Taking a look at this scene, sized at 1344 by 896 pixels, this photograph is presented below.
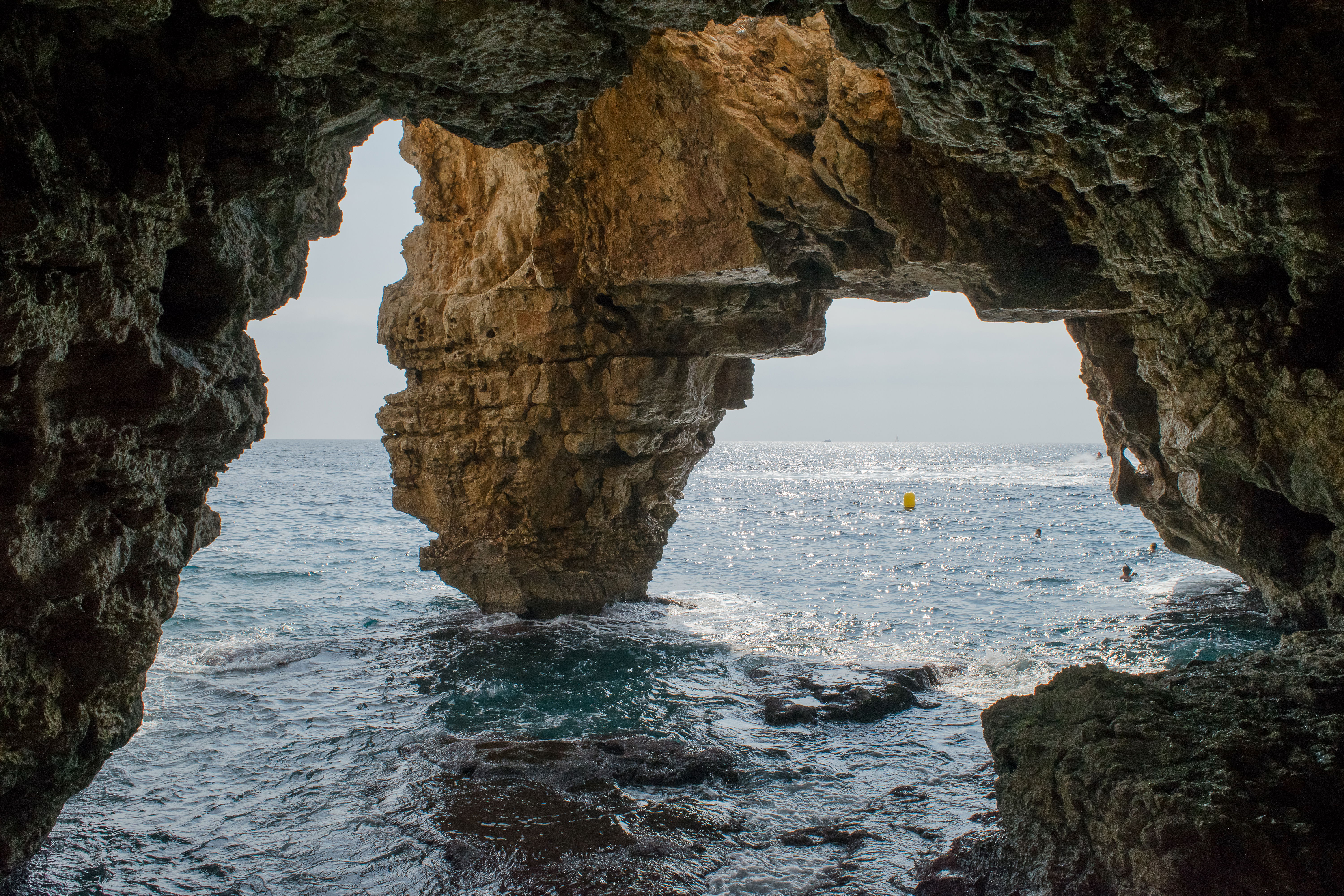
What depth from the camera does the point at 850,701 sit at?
13039 millimetres

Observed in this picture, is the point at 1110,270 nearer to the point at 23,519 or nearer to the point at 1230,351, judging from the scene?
the point at 1230,351

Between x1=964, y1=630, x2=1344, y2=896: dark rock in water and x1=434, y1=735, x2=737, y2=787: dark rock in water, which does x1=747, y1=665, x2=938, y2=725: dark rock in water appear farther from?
x1=964, y1=630, x2=1344, y2=896: dark rock in water

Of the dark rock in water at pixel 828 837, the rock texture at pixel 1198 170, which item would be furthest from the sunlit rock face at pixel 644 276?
the dark rock in water at pixel 828 837

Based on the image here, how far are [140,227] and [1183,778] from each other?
27.0 feet

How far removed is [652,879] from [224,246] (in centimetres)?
684

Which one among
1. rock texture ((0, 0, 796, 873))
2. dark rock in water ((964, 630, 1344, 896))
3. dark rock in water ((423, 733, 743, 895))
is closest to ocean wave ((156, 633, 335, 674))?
dark rock in water ((423, 733, 743, 895))

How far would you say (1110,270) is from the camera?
33.5 feet

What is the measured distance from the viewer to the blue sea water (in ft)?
27.3

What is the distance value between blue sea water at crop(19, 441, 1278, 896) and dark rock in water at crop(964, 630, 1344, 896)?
194 cm

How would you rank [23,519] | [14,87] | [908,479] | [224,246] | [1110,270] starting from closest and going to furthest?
[14,87], [23,519], [224,246], [1110,270], [908,479]

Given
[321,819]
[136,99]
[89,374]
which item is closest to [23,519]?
[89,374]

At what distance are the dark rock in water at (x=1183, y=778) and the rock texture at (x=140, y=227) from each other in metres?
6.24

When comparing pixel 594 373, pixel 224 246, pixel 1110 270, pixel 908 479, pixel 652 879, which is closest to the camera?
pixel 224 246

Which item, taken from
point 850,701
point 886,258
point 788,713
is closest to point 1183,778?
point 788,713
